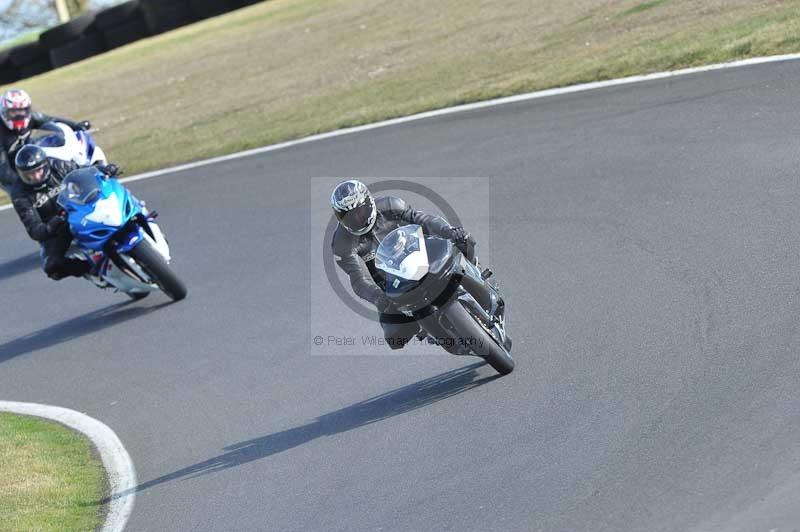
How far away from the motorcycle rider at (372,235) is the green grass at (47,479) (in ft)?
7.23

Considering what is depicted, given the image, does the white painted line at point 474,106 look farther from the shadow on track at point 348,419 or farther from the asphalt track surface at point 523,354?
the shadow on track at point 348,419

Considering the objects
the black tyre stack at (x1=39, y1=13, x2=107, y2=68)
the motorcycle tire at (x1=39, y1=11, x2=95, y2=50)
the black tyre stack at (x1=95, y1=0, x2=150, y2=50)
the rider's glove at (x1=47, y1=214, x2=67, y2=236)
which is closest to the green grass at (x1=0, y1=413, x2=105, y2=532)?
the rider's glove at (x1=47, y1=214, x2=67, y2=236)

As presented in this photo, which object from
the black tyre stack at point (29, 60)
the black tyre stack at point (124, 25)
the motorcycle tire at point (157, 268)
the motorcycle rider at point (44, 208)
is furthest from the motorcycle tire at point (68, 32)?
the motorcycle tire at point (157, 268)

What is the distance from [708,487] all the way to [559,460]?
3.25 ft

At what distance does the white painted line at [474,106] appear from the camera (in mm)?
13750

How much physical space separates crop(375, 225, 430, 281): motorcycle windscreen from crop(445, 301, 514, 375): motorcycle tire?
35 centimetres

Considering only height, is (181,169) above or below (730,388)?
below

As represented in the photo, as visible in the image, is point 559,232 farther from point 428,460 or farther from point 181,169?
point 181,169

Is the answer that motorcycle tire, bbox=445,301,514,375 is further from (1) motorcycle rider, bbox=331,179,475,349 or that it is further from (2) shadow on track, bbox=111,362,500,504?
(1) motorcycle rider, bbox=331,179,475,349

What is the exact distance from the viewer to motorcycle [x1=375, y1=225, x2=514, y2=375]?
7.32m

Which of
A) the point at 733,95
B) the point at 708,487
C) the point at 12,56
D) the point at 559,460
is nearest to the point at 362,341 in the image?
the point at 559,460

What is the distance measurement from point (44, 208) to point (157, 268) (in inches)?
57.7

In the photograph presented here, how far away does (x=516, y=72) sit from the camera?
56.7 feet

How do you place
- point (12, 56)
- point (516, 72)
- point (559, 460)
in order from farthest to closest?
point (12, 56)
point (516, 72)
point (559, 460)
